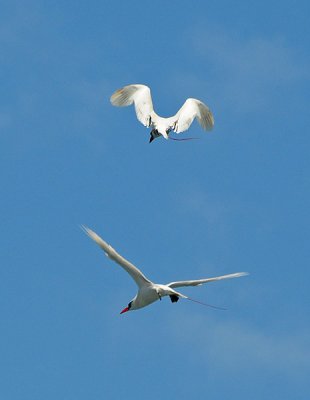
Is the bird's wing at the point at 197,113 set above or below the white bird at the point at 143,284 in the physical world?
above

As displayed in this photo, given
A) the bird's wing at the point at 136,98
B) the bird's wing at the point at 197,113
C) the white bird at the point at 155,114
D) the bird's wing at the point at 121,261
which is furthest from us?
the bird's wing at the point at 197,113

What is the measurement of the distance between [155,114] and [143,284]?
49.6ft

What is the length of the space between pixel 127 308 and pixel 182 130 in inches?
506

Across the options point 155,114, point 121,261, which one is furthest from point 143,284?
point 155,114

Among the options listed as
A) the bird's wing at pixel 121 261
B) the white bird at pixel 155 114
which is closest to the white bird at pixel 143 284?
the bird's wing at pixel 121 261

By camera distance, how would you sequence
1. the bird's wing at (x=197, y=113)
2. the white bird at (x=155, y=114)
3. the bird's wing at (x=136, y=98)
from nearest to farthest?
the white bird at (x=155, y=114) < the bird's wing at (x=136, y=98) < the bird's wing at (x=197, y=113)

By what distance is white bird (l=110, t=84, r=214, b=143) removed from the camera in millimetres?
82188

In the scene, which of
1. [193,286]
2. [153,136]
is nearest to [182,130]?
[153,136]

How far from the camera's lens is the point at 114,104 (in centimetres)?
8594

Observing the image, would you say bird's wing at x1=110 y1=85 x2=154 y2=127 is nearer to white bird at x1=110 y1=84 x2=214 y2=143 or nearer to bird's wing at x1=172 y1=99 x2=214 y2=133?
white bird at x1=110 y1=84 x2=214 y2=143

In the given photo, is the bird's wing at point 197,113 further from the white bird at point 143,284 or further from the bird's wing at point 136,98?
the white bird at point 143,284

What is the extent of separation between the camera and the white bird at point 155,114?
8219cm

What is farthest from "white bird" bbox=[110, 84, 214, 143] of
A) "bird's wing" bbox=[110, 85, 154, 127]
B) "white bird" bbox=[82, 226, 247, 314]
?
"white bird" bbox=[82, 226, 247, 314]

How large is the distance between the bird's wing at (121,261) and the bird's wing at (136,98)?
15.0 m
